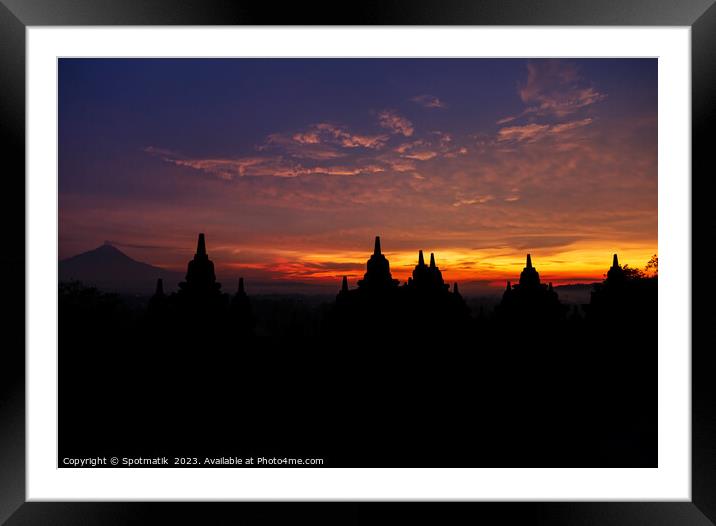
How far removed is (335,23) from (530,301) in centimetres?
174

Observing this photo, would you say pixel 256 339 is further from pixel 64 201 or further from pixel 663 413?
pixel 663 413

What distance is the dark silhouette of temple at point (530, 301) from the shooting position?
2400 mm

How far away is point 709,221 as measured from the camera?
1559 millimetres

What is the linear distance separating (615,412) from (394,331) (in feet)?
4.18

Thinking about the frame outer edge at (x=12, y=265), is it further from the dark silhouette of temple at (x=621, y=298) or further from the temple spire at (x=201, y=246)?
the dark silhouette of temple at (x=621, y=298)

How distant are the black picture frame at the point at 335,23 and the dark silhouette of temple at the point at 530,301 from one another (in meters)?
0.81

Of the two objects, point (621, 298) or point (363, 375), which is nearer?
point (621, 298)

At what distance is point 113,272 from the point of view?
7.47ft

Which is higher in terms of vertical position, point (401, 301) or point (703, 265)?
point (703, 265)

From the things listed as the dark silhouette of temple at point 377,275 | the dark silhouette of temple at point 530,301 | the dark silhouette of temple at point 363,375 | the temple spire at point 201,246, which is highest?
the temple spire at point 201,246

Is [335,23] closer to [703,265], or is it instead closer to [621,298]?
[703,265]

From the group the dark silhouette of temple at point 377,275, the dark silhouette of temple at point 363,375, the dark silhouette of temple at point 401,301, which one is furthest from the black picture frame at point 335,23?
the dark silhouette of temple at point 377,275

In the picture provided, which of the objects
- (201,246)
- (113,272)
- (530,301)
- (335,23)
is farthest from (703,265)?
(113,272)

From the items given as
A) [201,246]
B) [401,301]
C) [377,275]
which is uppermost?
[201,246]
